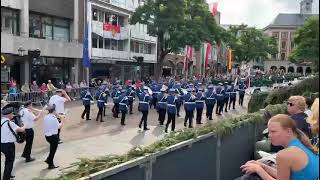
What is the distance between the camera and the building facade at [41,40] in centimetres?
3028

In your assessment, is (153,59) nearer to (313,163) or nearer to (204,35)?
(204,35)

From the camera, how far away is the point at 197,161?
23.4ft

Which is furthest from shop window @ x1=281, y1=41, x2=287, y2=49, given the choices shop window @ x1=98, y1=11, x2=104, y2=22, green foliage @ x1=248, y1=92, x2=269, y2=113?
green foliage @ x1=248, y1=92, x2=269, y2=113

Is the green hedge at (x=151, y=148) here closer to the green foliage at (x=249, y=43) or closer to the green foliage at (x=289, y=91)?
the green foliage at (x=289, y=91)

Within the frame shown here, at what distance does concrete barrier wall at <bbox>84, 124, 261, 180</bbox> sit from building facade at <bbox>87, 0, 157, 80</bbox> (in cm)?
3121

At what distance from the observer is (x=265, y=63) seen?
11625cm

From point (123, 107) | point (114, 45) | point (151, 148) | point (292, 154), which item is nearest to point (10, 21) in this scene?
point (123, 107)

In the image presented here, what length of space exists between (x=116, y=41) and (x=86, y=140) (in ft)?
103

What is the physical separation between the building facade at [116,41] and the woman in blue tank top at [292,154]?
1424 inches

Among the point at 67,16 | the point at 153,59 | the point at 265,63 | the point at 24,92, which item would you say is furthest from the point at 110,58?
the point at 265,63

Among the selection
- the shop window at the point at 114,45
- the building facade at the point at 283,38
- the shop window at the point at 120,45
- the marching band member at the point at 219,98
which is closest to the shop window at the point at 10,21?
the marching band member at the point at 219,98

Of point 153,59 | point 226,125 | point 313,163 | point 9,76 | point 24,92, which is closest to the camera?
point 313,163

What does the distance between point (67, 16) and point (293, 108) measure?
108ft

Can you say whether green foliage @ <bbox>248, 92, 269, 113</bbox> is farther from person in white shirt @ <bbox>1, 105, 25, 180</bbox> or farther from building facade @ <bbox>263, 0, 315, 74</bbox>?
building facade @ <bbox>263, 0, 315, 74</bbox>
